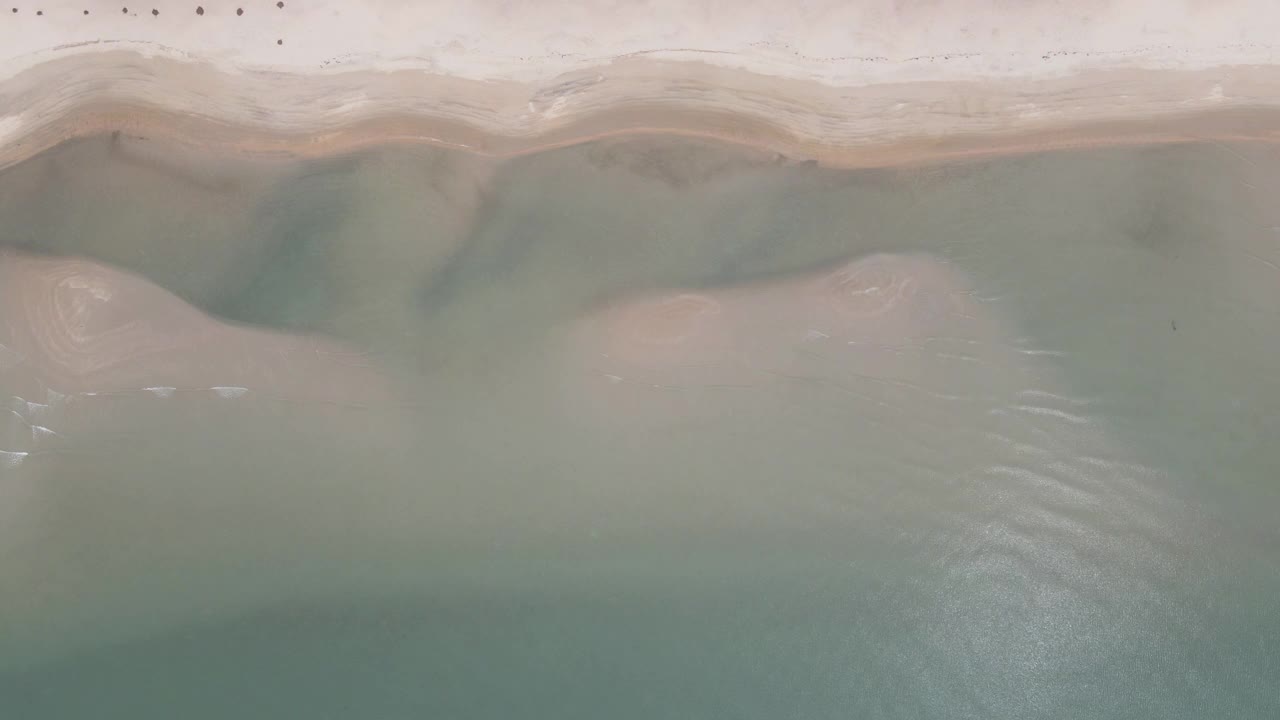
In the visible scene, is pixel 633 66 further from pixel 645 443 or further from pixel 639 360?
pixel 645 443

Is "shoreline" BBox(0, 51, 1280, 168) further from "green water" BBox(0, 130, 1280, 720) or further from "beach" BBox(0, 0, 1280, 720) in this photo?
"green water" BBox(0, 130, 1280, 720)

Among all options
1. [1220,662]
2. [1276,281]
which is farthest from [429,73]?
[1220,662]

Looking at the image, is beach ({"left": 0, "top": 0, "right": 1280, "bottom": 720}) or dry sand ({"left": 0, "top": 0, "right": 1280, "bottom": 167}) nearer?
beach ({"left": 0, "top": 0, "right": 1280, "bottom": 720})

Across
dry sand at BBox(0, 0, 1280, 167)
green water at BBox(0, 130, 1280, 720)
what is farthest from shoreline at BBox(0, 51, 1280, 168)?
green water at BBox(0, 130, 1280, 720)

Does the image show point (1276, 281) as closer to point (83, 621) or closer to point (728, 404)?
point (728, 404)

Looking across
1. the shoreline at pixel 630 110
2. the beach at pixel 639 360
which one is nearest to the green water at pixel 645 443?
the beach at pixel 639 360

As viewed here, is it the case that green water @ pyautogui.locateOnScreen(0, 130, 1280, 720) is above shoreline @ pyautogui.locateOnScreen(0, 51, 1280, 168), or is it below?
below

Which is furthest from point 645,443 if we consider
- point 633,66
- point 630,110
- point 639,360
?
point 633,66
